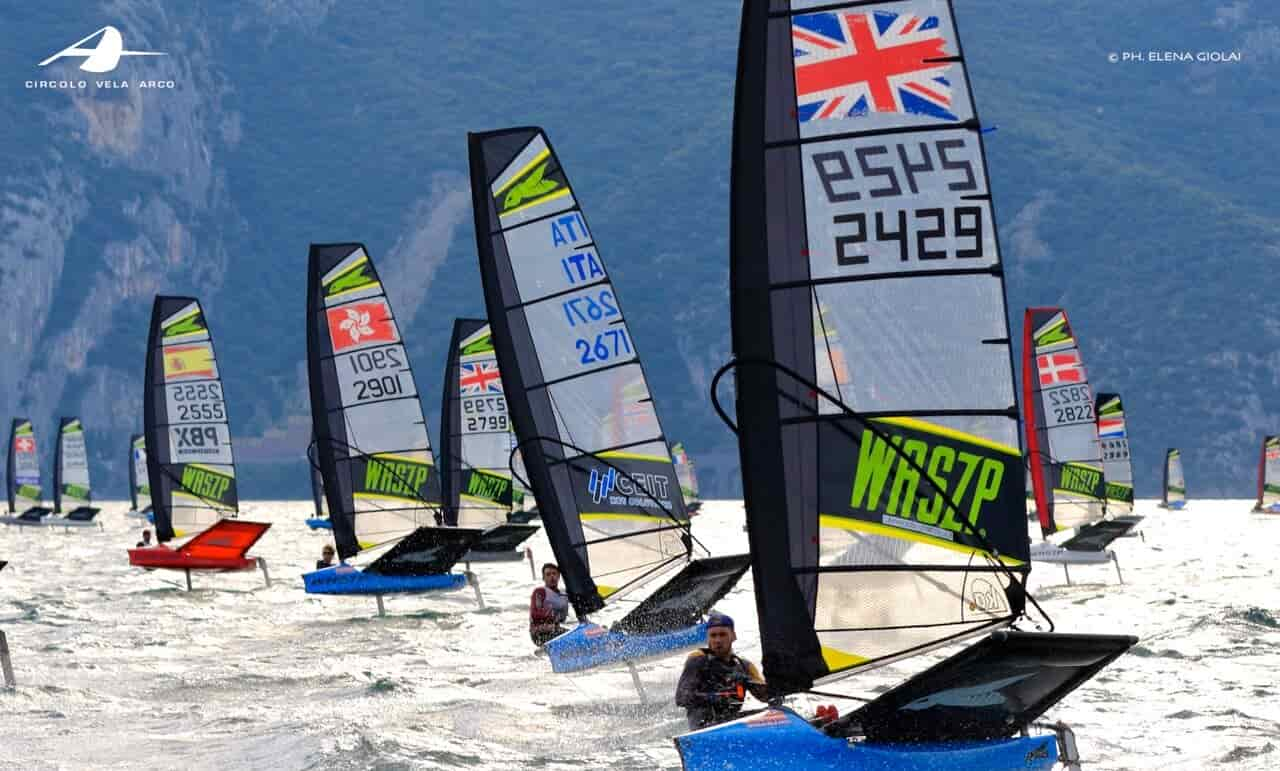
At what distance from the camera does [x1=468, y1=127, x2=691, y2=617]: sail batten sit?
14992 millimetres

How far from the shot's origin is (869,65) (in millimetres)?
8430

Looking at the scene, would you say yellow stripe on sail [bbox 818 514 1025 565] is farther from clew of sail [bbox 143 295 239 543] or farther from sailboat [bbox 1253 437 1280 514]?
sailboat [bbox 1253 437 1280 514]

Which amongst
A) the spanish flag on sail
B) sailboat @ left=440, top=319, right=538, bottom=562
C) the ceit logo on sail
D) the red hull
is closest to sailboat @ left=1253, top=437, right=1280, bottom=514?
sailboat @ left=440, top=319, right=538, bottom=562

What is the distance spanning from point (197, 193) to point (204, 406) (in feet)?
386

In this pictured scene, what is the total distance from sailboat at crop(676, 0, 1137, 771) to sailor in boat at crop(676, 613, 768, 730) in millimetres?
733

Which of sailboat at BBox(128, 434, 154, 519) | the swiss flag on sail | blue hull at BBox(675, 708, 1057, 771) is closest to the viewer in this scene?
blue hull at BBox(675, 708, 1057, 771)

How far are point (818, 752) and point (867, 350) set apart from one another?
215 centimetres

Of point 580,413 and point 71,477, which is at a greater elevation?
point 580,413

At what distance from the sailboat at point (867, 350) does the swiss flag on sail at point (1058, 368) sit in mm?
21094

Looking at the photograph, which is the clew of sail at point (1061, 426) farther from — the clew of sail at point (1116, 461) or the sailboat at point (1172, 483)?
the sailboat at point (1172, 483)

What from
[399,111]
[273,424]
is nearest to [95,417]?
[273,424]

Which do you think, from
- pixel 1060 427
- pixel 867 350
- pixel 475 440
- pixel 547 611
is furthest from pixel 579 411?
pixel 1060 427

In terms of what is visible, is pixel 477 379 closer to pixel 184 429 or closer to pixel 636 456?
pixel 184 429

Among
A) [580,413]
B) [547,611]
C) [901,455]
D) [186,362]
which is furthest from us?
[186,362]
